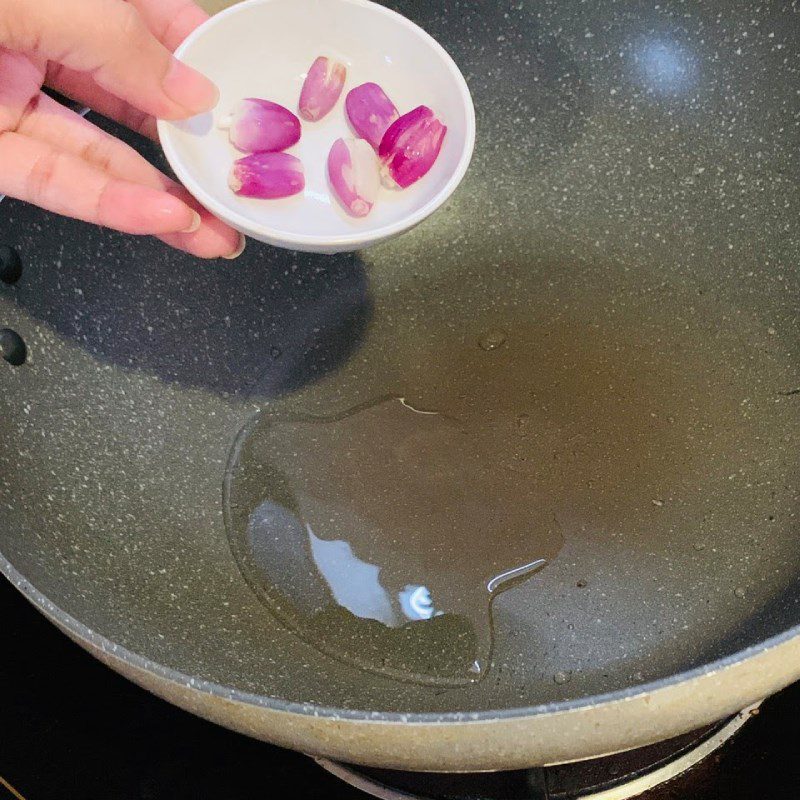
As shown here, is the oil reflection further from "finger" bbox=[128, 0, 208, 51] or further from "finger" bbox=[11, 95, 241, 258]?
"finger" bbox=[128, 0, 208, 51]

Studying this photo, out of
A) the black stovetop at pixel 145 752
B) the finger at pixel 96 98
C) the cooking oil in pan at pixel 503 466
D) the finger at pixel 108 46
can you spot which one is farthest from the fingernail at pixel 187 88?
the black stovetop at pixel 145 752

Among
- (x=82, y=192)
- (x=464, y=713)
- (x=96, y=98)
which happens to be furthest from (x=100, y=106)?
(x=464, y=713)

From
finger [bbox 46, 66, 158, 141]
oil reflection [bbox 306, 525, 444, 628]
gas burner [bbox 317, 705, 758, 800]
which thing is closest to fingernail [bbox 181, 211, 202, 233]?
finger [bbox 46, 66, 158, 141]

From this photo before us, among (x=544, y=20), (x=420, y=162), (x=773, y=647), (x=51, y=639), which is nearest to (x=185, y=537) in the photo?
(x=51, y=639)

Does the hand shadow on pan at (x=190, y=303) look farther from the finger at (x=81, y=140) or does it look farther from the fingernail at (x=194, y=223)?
the fingernail at (x=194, y=223)

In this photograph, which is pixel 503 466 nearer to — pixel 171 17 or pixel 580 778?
pixel 580 778
